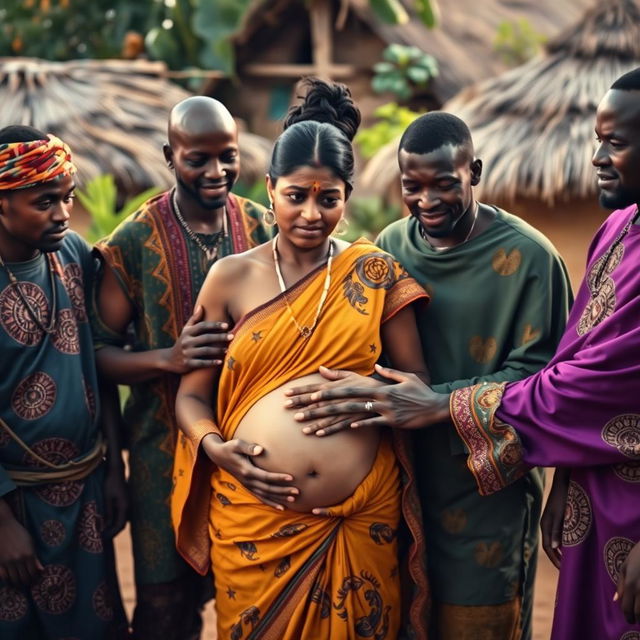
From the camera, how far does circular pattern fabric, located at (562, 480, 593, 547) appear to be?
374 centimetres

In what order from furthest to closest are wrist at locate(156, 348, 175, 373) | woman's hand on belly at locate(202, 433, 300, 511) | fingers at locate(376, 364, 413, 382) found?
wrist at locate(156, 348, 175, 373) → fingers at locate(376, 364, 413, 382) → woman's hand on belly at locate(202, 433, 300, 511)

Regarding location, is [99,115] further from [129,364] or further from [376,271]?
[376,271]

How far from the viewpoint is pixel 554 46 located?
858 cm

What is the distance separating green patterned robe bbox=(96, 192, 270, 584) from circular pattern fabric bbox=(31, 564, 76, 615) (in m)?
0.39

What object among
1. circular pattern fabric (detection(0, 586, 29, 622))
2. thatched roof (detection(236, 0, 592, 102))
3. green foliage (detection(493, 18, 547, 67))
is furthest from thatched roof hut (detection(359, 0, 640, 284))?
green foliage (detection(493, 18, 547, 67))

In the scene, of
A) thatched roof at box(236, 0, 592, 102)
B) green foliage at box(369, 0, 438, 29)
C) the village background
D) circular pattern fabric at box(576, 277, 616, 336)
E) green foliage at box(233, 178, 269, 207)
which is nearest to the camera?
circular pattern fabric at box(576, 277, 616, 336)

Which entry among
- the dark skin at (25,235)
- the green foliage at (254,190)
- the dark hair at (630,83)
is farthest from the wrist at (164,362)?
the green foliage at (254,190)

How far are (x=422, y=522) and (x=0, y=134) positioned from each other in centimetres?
213

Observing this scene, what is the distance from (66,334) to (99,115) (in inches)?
254

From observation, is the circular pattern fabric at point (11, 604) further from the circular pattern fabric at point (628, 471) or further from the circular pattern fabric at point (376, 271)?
the circular pattern fabric at point (628, 471)

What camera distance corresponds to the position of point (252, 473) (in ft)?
12.4

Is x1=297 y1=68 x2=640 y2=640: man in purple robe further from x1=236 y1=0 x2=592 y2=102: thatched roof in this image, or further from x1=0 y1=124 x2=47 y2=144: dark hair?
x1=236 y1=0 x2=592 y2=102: thatched roof

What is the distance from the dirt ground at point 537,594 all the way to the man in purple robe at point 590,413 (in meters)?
2.67

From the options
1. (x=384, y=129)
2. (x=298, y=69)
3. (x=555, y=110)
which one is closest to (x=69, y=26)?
(x=298, y=69)
